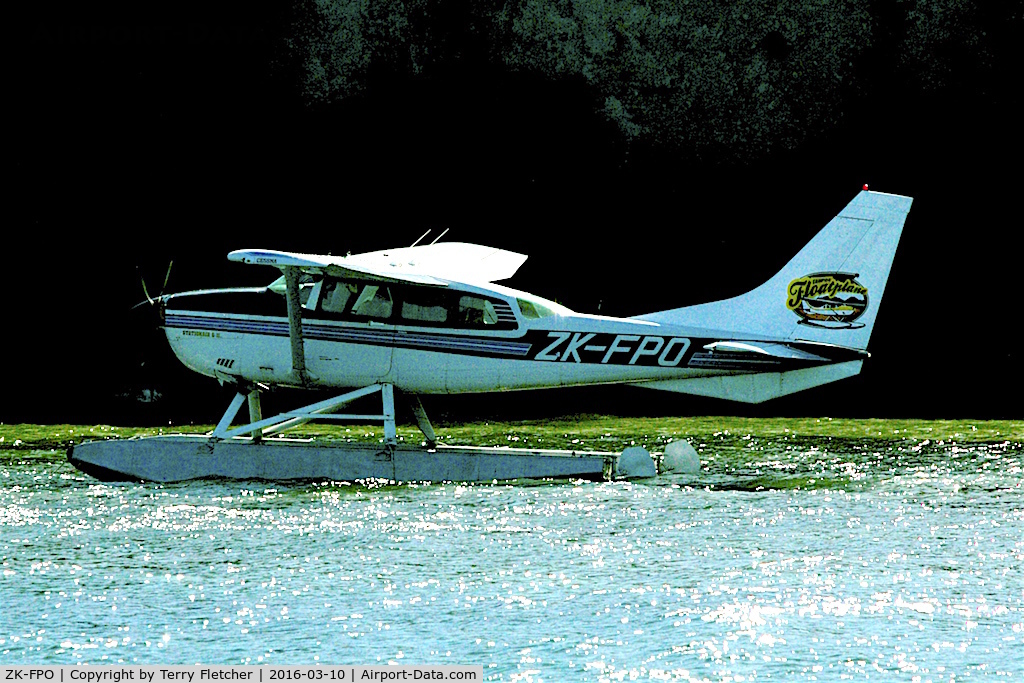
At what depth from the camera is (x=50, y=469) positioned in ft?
49.1

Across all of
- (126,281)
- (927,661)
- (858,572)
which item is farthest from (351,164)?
(927,661)

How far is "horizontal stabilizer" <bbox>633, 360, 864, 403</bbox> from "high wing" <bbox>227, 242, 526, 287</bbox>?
2.44 meters

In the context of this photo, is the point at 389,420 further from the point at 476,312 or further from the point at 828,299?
the point at 828,299

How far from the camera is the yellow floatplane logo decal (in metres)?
13.9

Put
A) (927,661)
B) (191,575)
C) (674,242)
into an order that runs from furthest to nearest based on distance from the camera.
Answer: (674,242) < (191,575) < (927,661)

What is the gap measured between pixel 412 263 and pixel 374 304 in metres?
1.00

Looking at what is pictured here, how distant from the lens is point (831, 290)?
46.0ft

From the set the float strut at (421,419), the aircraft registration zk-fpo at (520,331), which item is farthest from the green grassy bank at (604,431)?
the aircraft registration zk-fpo at (520,331)

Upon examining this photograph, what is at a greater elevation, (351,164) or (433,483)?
(351,164)

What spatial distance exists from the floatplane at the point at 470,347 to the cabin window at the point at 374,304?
14 millimetres

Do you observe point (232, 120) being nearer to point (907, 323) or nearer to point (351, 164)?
point (351, 164)

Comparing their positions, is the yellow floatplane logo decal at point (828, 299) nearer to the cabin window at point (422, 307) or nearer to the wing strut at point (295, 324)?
the cabin window at point (422, 307)

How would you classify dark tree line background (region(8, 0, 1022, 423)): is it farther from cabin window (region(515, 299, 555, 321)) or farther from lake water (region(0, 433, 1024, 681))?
lake water (region(0, 433, 1024, 681))

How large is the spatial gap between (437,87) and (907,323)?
11380 mm
